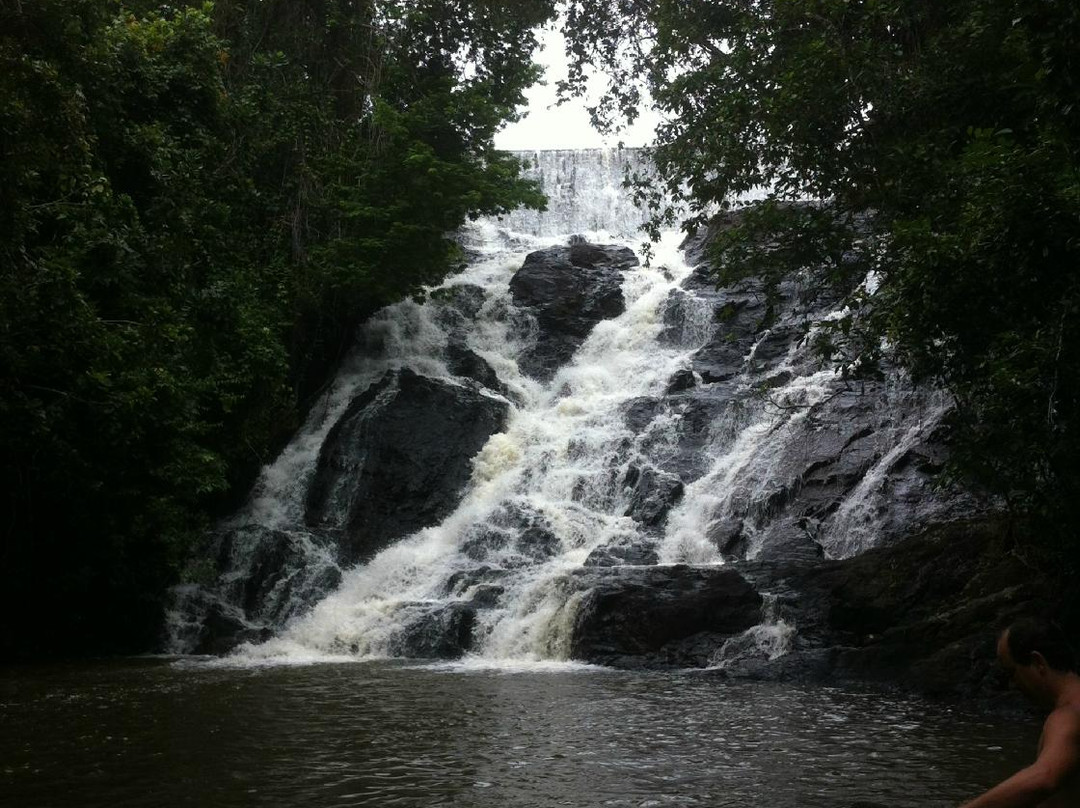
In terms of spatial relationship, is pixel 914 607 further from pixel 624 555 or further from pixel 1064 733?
pixel 1064 733

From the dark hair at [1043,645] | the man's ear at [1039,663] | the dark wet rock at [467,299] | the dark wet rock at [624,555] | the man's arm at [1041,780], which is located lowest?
the man's arm at [1041,780]

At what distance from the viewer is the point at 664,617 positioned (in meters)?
12.4

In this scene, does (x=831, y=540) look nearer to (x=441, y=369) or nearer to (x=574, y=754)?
(x=574, y=754)

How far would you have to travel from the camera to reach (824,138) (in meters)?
13.0

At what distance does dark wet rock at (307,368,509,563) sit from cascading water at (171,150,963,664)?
10cm

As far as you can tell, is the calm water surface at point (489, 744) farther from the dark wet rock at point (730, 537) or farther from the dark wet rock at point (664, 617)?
the dark wet rock at point (730, 537)

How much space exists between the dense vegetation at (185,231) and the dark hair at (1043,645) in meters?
8.75

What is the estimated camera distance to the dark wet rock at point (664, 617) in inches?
476

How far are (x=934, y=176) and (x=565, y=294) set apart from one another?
1455cm

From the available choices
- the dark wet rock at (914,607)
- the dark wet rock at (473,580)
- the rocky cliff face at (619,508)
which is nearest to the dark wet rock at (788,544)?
the rocky cliff face at (619,508)

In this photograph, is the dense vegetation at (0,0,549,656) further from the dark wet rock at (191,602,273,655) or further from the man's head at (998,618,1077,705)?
the man's head at (998,618,1077,705)

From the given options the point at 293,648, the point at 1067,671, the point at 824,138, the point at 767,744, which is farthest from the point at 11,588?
the point at 1067,671

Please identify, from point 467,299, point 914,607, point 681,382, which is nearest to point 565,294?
point 467,299

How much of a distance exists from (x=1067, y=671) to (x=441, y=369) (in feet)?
65.6
